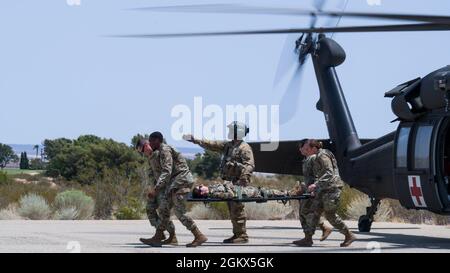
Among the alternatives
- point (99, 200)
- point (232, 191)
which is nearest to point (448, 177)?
point (232, 191)

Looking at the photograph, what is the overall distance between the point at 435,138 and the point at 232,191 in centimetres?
321

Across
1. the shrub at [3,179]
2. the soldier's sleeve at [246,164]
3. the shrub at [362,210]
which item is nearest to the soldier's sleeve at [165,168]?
the soldier's sleeve at [246,164]

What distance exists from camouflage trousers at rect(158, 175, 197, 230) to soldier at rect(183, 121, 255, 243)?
1211 mm

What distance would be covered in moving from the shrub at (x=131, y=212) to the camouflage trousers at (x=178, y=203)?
1092 cm

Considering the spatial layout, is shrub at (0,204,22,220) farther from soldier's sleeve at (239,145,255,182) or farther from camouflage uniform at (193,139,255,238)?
soldier's sleeve at (239,145,255,182)

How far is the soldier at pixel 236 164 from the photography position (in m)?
14.9

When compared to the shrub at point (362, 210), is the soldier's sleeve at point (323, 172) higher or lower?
higher

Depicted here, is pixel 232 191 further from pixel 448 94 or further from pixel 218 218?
pixel 218 218

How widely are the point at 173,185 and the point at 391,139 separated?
5048 mm

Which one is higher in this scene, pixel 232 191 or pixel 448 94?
pixel 448 94

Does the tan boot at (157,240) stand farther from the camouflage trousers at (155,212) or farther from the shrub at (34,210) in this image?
the shrub at (34,210)

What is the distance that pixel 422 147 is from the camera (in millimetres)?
14961

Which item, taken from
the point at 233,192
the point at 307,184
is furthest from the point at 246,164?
the point at 307,184
